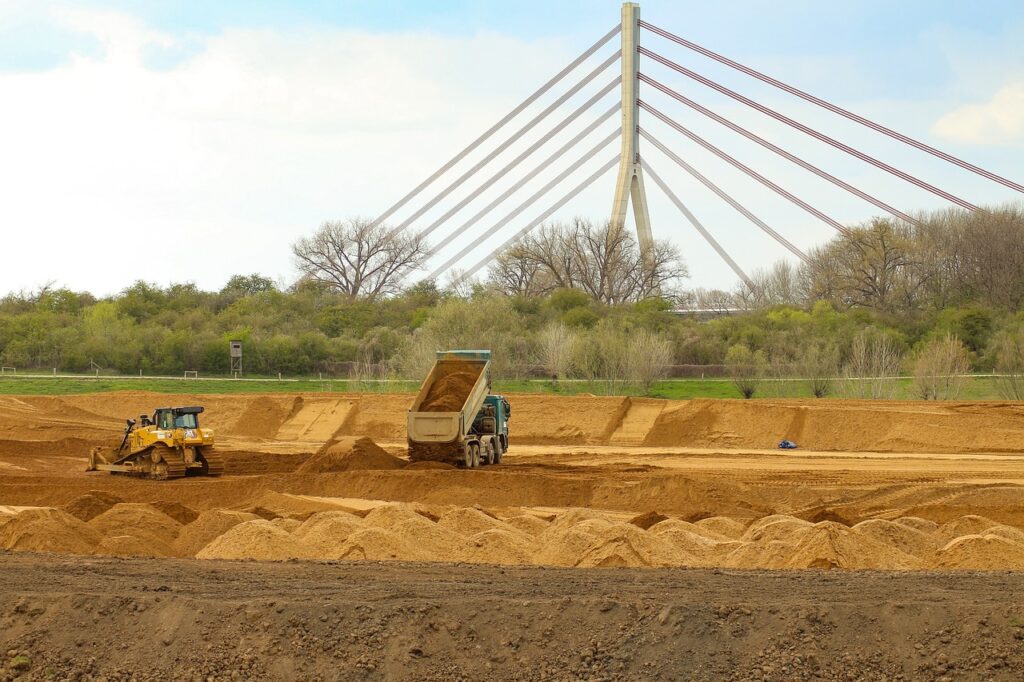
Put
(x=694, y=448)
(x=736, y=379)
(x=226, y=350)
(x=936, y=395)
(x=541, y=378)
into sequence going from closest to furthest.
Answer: (x=694, y=448) < (x=936, y=395) < (x=736, y=379) < (x=541, y=378) < (x=226, y=350)

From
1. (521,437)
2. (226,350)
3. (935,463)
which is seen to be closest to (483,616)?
(935,463)

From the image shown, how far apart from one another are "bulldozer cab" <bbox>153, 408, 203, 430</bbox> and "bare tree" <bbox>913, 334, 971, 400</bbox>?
29377 millimetres

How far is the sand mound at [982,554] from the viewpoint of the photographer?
14.1m

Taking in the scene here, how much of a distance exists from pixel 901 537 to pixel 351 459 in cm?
1590

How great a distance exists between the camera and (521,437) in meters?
40.8

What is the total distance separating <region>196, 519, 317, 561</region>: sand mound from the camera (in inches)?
615

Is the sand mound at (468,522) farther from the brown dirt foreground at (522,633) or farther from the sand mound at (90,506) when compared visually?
the sand mound at (90,506)

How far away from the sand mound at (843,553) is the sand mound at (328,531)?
235 inches

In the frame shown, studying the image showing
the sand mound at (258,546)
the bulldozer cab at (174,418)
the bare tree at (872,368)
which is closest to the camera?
the sand mound at (258,546)

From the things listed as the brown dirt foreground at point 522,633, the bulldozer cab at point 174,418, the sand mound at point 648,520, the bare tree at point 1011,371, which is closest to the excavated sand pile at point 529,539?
the sand mound at point 648,520

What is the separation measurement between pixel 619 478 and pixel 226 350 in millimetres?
39619

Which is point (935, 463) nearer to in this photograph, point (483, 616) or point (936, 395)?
point (936, 395)

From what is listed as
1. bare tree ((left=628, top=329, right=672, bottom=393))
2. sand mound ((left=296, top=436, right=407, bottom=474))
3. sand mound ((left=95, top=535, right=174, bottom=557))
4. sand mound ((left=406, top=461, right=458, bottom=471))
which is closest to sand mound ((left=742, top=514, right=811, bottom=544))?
sand mound ((left=95, top=535, right=174, bottom=557))

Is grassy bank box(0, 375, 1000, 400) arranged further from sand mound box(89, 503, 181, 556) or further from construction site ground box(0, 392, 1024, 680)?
sand mound box(89, 503, 181, 556)
